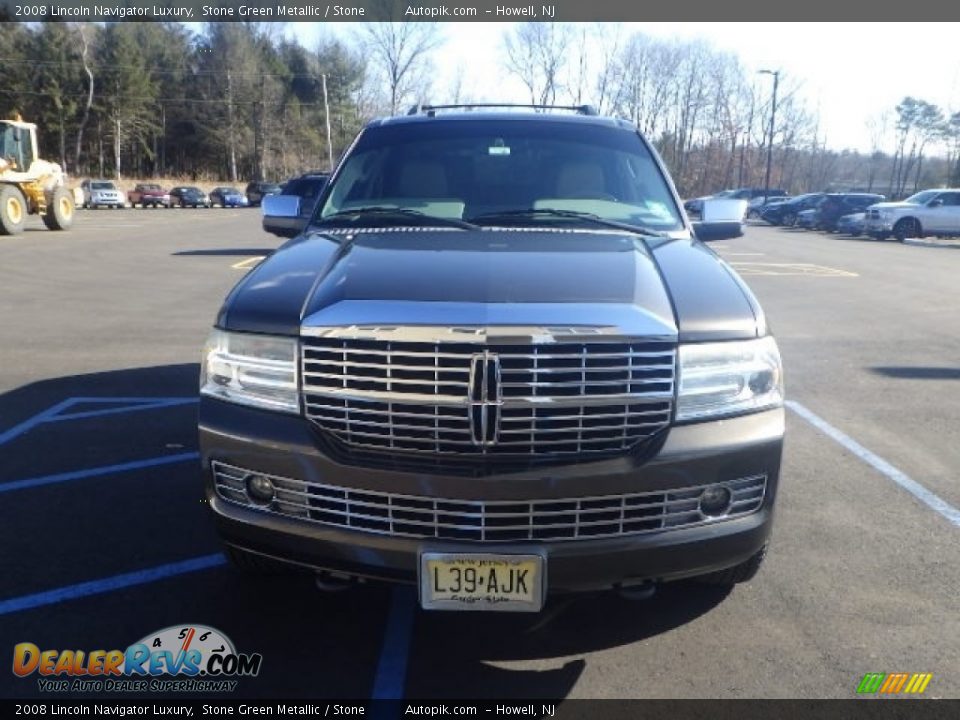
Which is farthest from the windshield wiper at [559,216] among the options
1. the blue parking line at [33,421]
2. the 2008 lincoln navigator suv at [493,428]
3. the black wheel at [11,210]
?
the black wheel at [11,210]

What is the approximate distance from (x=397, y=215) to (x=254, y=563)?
5.87ft

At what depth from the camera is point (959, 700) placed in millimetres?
2846

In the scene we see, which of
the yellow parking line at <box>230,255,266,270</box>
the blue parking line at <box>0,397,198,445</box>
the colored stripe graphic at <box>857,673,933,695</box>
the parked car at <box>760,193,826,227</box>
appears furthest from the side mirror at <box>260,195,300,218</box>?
the parked car at <box>760,193,826,227</box>

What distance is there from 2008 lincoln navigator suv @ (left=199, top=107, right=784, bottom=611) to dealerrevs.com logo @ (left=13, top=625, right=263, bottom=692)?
357 millimetres

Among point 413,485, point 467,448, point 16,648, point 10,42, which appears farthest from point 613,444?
point 10,42

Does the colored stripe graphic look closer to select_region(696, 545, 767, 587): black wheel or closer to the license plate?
select_region(696, 545, 767, 587): black wheel

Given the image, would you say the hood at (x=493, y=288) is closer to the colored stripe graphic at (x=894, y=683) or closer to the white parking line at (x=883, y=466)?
the colored stripe graphic at (x=894, y=683)

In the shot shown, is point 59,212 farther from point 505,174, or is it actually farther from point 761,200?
point 761,200

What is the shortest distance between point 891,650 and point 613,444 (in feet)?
4.60

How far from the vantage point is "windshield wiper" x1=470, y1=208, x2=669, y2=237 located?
4.02m

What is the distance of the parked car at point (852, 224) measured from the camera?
3212 centimetres

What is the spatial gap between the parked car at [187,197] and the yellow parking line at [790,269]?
148 feet

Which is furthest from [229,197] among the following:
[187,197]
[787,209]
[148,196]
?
[787,209]

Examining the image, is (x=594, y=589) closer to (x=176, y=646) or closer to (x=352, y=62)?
(x=176, y=646)
